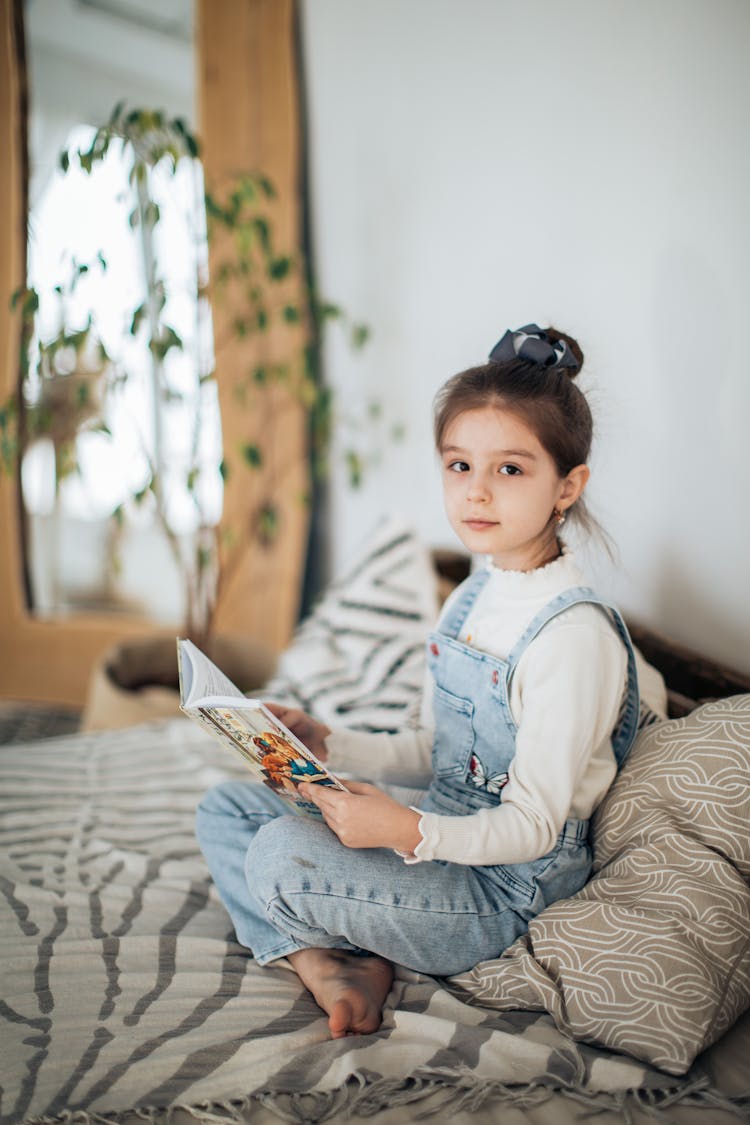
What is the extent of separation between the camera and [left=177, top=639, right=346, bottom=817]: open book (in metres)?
0.79

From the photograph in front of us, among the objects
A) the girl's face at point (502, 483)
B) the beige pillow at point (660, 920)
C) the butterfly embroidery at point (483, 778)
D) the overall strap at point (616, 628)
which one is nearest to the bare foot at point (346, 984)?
the beige pillow at point (660, 920)

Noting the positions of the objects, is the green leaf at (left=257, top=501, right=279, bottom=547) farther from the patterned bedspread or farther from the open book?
the open book

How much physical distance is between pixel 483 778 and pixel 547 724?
0.49 ft

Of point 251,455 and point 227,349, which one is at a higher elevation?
point 227,349

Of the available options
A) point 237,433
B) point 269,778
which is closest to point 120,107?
point 237,433

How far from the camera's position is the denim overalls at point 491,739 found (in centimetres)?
91

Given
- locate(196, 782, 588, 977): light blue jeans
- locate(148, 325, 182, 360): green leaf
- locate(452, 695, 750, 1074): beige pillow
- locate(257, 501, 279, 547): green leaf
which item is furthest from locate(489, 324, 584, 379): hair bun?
locate(257, 501, 279, 547): green leaf

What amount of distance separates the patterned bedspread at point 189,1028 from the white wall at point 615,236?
57 centimetres

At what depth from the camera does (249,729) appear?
0.83 meters

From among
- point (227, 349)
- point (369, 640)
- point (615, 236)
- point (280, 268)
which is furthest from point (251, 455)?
point (615, 236)

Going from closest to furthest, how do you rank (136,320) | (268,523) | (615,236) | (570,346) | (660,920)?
(660,920) < (570,346) < (615,236) < (136,320) < (268,523)

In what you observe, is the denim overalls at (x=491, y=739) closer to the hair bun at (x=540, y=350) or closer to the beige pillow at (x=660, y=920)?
the beige pillow at (x=660, y=920)

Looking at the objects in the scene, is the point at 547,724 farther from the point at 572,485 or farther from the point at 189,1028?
the point at 189,1028

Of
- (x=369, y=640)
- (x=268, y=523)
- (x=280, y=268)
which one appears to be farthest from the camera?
(x=268, y=523)
